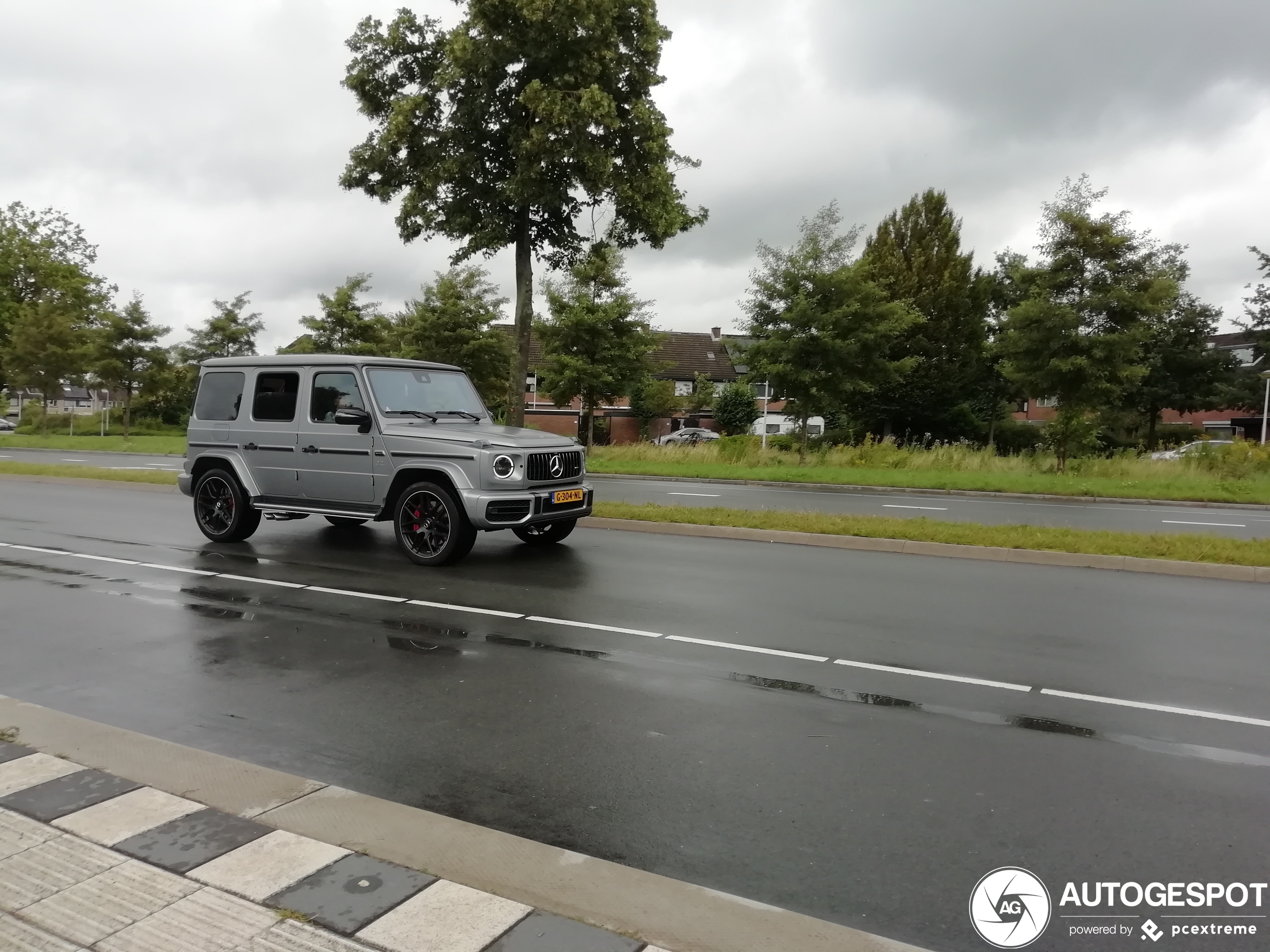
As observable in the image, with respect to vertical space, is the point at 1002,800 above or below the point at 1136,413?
below

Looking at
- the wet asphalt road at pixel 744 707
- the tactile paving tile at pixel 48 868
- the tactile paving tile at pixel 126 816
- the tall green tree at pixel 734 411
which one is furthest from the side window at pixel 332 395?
the tall green tree at pixel 734 411

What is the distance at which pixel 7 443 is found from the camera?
40.8 meters

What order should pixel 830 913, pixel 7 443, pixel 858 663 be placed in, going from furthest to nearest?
pixel 7 443, pixel 858 663, pixel 830 913

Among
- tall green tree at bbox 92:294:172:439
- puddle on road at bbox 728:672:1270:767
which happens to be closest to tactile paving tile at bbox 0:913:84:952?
puddle on road at bbox 728:672:1270:767

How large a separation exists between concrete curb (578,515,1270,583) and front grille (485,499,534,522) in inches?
144

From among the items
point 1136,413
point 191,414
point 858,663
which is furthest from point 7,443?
point 1136,413

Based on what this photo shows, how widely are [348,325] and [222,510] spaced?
29.7m

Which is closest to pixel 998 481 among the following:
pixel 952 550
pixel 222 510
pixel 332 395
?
pixel 952 550

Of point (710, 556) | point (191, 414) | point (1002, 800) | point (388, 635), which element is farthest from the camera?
point (191, 414)

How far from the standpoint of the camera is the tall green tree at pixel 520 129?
53.9ft

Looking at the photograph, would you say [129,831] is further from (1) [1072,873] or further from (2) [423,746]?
(1) [1072,873]

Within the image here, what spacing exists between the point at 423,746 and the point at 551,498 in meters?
5.07

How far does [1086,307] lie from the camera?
22.2 meters

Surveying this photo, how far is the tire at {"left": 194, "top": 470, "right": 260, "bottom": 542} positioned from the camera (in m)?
10.3
